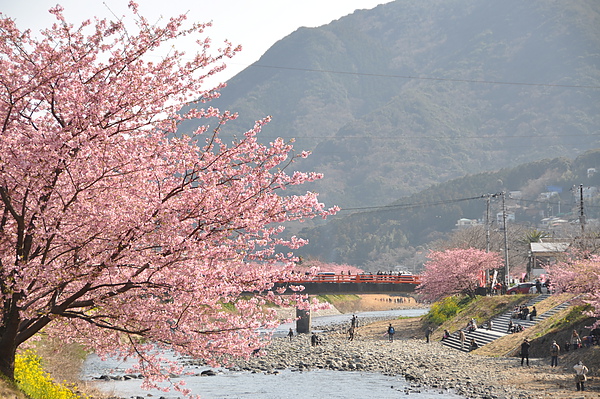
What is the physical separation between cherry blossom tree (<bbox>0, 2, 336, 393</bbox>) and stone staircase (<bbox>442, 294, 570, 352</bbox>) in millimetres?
46632

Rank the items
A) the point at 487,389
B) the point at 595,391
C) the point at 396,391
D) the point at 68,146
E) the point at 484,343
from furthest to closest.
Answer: the point at 484,343 < the point at 396,391 < the point at 487,389 < the point at 595,391 < the point at 68,146

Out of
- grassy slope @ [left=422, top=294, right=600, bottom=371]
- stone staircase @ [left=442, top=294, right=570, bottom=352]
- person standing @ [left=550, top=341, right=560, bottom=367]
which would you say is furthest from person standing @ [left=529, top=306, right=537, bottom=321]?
person standing @ [left=550, top=341, right=560, bottom=367]

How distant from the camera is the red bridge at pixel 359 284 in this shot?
78562mm

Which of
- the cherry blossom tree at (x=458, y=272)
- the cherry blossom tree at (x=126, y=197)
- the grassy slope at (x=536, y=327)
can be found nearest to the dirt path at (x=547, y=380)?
the grassy slope at (x=536, y=327)

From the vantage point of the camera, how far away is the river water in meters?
37.4

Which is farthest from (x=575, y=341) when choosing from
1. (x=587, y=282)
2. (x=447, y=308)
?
(x=447, y=308)

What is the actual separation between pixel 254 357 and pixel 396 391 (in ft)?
69.5

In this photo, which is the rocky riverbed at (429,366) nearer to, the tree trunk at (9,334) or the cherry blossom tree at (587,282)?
the cherry blossom tree at (587,282)

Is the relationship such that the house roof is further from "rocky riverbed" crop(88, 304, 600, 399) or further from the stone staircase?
the stone staircase

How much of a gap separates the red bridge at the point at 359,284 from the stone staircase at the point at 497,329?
17.4 meters

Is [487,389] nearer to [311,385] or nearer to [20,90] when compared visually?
[311,385]

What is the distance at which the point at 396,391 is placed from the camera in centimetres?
3834

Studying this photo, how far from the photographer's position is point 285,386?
137 feet

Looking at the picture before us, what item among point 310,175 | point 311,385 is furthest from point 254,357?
point 310,175
